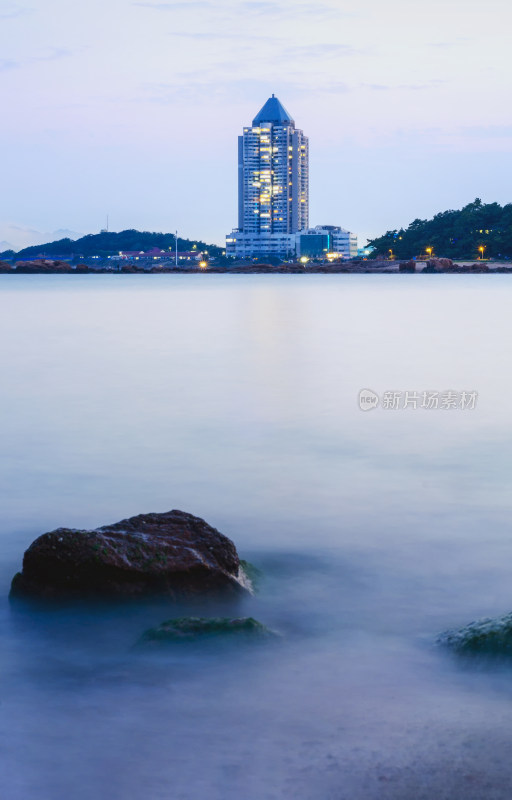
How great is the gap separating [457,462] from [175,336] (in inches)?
900

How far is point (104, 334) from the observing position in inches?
1339

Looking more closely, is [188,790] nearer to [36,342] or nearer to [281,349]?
[281,349]

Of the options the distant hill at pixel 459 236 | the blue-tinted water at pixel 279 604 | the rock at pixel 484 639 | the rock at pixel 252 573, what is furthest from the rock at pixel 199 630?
the distant hill at pixel 459 236

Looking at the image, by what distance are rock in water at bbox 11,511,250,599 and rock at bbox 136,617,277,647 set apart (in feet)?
1.44

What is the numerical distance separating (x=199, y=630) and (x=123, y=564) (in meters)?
0.70

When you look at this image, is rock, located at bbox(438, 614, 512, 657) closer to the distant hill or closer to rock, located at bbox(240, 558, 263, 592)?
rock, located at bbox(240, 558, 263, 592)

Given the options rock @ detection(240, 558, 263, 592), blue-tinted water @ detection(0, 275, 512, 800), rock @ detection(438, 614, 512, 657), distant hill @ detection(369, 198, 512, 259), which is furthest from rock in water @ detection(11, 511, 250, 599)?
distant hill @ detection(369, 198, 512, 259)

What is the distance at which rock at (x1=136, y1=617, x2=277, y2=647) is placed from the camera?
206 inches

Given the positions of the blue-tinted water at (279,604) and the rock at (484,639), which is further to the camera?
the rock at (484,639)

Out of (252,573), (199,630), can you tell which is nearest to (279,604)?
(252,573)

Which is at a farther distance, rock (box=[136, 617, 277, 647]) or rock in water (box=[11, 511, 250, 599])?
rock in water (box=[11, 511, 250, 599])

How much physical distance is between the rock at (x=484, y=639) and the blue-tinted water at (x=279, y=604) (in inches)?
5.6

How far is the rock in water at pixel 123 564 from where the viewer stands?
18.7ft

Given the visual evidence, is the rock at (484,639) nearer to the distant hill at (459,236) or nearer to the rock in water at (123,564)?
the rock in water at (123,564)
